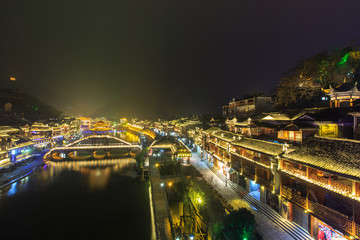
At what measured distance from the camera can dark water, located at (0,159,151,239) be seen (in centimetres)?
2166

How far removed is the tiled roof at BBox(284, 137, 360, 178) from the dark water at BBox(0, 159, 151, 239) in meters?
18.6

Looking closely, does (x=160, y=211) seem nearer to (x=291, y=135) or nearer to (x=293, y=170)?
(x=293, y=170)

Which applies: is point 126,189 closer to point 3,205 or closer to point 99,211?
point 99,211

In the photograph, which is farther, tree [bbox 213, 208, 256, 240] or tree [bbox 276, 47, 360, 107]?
tree [bbox 276, 47, 360, 107]

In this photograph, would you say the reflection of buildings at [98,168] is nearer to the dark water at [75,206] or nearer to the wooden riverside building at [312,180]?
the dark water at [75,206]

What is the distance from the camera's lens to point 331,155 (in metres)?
11.9

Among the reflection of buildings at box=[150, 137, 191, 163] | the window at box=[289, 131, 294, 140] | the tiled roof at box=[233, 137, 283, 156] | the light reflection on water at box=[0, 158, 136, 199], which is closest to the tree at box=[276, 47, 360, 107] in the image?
the window at box=[289, 131, 294, 140]

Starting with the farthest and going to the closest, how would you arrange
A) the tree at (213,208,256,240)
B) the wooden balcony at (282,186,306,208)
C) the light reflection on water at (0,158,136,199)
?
the light reflection on water at (0,158,136,199) < the wooden balcony at (282,186,306,208) < the tree at (213,208,256,240)

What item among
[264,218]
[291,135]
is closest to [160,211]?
[264,218]

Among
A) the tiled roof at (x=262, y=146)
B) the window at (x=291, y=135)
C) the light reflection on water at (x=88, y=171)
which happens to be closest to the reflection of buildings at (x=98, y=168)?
the light reflection on water at (x=88, y=171)

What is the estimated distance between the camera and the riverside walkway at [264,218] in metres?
13.4

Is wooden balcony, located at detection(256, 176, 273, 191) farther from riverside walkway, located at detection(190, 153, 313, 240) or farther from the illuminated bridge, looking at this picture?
the illuminated bridge

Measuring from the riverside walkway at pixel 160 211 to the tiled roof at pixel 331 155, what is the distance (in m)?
13.3

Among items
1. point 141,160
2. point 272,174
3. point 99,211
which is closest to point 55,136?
point 141,160
